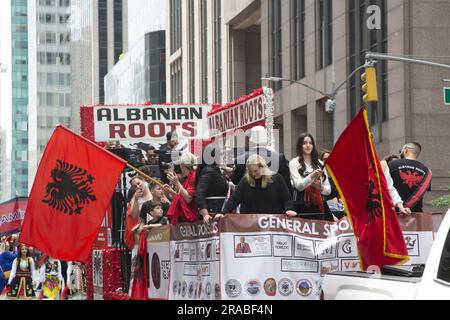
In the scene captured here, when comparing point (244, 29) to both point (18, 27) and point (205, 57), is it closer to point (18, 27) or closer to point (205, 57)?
point (205, 57)

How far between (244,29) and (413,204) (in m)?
62.7

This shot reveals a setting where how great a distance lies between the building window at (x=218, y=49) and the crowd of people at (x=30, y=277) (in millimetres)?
42734

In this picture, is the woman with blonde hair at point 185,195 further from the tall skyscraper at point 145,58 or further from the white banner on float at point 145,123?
the tall skyscraper at point 145,58

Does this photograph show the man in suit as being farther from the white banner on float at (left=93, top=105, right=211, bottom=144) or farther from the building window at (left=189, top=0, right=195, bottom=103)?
the building window at (left=189, top=0, right=195, bottom=103)

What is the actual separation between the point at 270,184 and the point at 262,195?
13 cm

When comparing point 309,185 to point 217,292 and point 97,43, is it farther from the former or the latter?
point 97,43

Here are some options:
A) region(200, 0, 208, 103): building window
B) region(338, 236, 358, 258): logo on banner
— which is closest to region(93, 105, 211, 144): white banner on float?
region(338, 236, 358, 258): logo on banner

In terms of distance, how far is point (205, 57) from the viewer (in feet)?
261

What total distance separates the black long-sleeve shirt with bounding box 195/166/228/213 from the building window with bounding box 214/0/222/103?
6291 cm

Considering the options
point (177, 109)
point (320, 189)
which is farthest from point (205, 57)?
point (320, 189)

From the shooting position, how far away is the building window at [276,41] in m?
60.9

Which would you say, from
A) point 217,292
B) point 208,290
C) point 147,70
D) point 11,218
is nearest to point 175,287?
point 208,290

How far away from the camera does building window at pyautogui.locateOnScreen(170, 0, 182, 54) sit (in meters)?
90.1

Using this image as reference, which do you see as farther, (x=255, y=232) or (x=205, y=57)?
(x=205, y=57)
